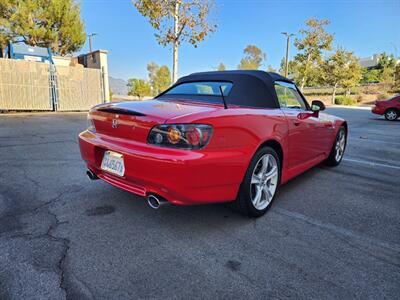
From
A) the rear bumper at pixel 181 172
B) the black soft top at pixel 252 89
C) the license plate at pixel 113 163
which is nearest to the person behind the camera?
the rear bumper at pixel 181 172

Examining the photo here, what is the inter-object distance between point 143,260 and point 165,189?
19.9 inches

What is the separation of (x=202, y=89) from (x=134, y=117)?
1134 millimetres

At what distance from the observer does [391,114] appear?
13.6 meters

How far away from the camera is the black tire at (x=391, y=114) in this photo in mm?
13508

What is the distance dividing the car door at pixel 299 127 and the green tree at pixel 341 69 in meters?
30.9

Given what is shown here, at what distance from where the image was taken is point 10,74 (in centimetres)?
1105

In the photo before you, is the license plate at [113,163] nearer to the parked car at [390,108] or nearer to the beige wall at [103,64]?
the beige wall at [103,64]

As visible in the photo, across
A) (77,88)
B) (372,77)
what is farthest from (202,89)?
(372,77)

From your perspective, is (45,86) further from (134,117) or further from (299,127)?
(299,127)

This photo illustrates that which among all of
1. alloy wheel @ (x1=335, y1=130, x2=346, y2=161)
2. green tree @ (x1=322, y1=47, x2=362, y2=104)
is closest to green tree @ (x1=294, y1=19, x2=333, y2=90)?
green tree @ (x1=322, y1=47, x2=362, y2=104)

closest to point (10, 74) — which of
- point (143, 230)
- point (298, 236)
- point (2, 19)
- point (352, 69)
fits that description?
point (2, 19)

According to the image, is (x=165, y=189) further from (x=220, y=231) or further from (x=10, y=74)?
(x=10, y=74)

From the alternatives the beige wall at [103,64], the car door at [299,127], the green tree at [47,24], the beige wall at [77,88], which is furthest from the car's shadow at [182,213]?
the green tree at [47,24]

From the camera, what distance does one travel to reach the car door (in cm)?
301
